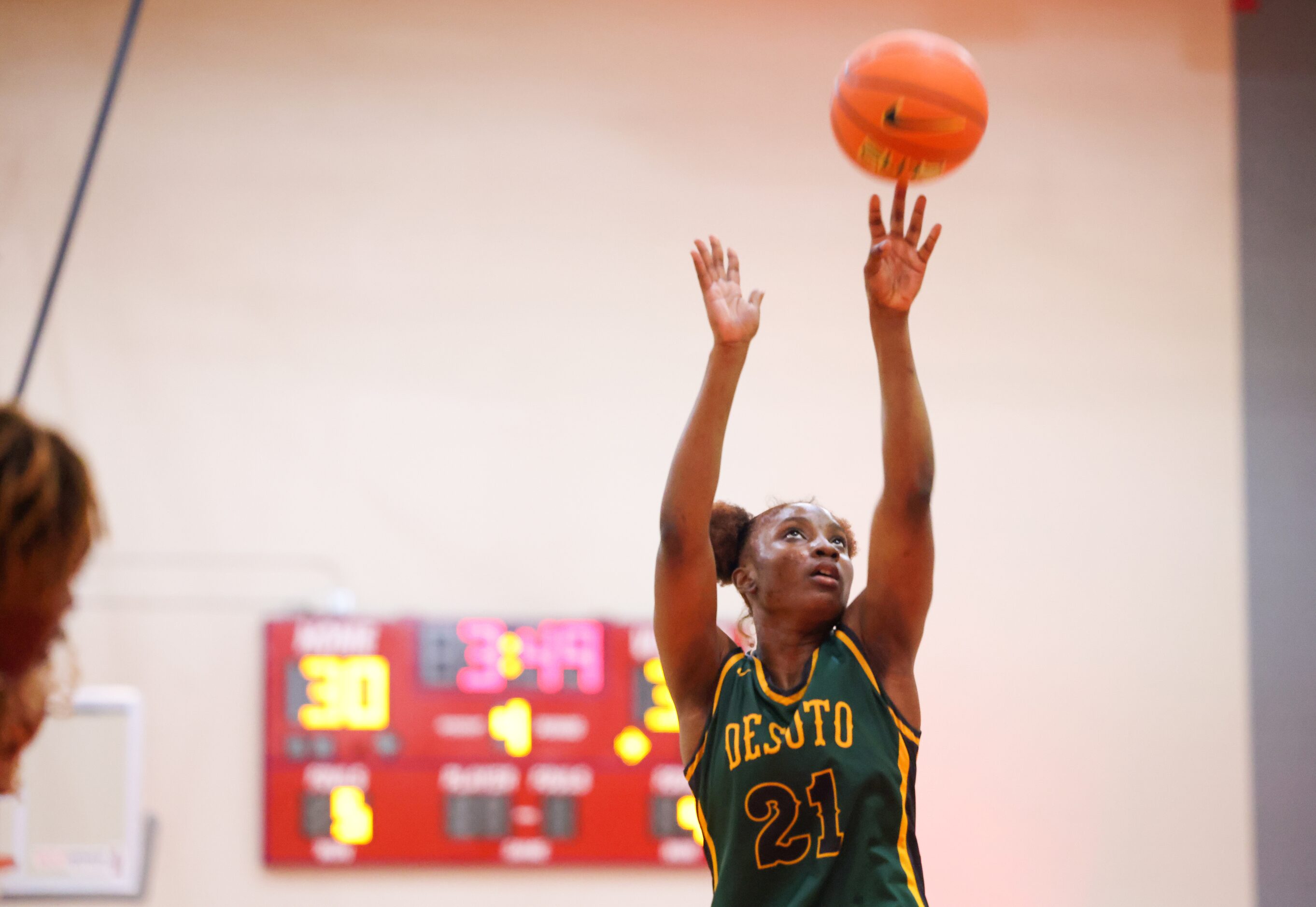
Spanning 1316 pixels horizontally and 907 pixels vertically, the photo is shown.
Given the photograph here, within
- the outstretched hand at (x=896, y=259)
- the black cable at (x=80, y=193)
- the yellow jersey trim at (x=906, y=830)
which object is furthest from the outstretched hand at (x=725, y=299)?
the black cable at (x=80, y=193)

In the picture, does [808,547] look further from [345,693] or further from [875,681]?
[345,693]

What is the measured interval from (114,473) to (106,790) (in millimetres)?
984

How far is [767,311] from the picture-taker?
13.6 feet

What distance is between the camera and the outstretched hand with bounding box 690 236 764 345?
6.84 ft

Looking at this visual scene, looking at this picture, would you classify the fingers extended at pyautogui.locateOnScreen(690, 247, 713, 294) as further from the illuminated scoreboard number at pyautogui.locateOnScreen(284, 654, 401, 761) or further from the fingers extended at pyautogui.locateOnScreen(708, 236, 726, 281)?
the illuminated scoreboard number at pyautogui.locateOnScreen(284, 654, 401, 761)

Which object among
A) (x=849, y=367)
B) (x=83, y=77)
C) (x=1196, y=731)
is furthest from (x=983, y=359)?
(x=83, y=77)

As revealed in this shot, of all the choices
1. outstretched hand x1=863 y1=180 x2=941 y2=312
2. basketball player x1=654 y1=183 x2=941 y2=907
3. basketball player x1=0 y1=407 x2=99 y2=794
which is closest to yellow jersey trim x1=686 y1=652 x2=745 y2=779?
basketball player x1=654 y1=183 x2=941 y2=907

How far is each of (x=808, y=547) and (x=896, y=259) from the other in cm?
52

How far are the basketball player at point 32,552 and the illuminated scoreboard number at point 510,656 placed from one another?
242 centimetres

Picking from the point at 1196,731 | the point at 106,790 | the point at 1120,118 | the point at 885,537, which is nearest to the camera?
the point at 885,537

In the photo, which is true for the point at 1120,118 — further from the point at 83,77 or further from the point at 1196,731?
the point at 83,77

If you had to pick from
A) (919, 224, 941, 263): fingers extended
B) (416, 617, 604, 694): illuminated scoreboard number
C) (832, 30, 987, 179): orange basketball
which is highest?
Answer: (832, 30, 987, 179): orange basketball

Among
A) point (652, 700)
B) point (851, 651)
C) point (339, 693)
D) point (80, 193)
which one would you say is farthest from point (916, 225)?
point (80, 193)

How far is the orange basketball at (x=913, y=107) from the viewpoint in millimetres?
2236
